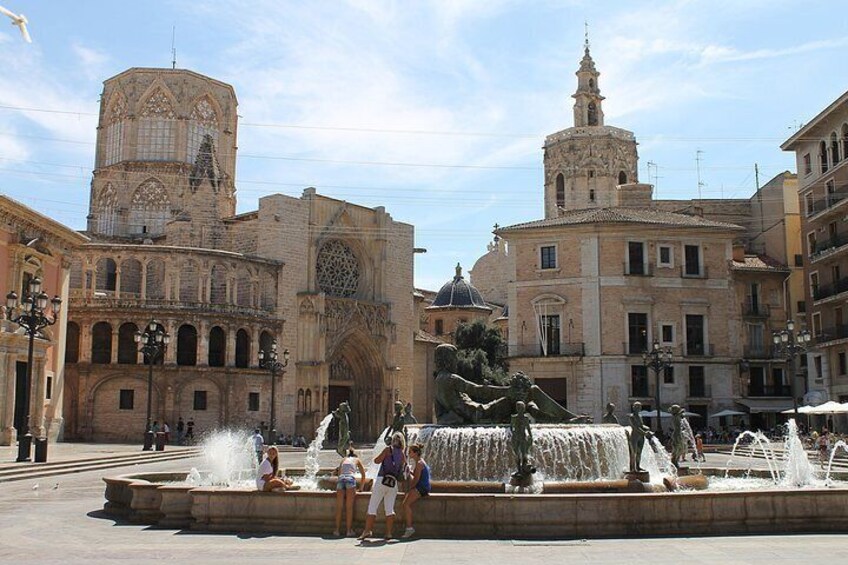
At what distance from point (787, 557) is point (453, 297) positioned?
6648 centimetres

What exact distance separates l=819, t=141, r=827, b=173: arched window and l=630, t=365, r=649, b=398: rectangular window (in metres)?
14.1

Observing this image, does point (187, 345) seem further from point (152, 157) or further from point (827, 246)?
point (827, 246)

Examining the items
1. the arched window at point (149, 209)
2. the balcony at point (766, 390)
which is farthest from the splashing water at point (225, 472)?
the arched window at point (149, 209)

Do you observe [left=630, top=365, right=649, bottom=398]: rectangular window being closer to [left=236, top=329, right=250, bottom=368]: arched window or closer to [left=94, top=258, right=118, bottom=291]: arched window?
[left=236, top=329, right=250, bottom=368]: arched window

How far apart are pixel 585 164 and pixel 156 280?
1814 inches

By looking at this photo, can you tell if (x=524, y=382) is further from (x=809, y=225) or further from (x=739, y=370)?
(x=809, y=225)

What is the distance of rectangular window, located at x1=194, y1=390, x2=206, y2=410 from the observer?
46.1m

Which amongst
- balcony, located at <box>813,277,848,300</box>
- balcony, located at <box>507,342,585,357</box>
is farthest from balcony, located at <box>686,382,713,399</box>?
balcony, located at <box>813,277,848,300</box>

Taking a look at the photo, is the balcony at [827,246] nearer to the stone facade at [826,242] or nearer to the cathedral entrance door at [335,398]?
the stone facade at [826,242]

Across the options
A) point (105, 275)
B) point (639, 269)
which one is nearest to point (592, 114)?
point (639, 269)

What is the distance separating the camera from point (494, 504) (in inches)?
456

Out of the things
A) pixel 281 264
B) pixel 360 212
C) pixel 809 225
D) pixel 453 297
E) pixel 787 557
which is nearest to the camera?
pixel 787 557

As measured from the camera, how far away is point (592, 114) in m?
88.2

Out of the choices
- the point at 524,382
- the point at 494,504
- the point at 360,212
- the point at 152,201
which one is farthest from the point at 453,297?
the point at 494,504
